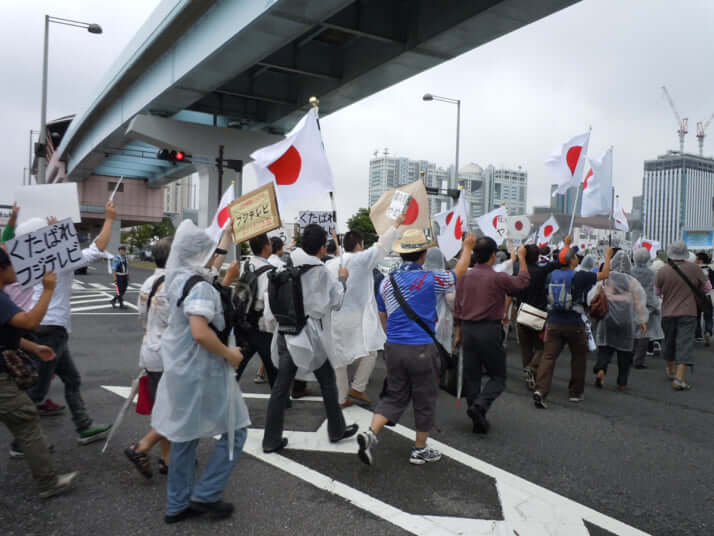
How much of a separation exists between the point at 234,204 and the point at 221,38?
997 cm

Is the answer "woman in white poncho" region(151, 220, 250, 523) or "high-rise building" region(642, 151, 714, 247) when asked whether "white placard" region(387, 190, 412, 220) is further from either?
"high-rise building" region(642, 151, 714, 247)

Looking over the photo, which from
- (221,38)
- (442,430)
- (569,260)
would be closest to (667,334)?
(569,260)

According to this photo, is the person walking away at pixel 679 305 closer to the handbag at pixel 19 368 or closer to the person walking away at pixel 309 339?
the person walking away at pixel 309 339

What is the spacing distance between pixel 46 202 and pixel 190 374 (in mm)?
2374

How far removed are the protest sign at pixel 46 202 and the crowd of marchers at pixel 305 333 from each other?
17 centimetres

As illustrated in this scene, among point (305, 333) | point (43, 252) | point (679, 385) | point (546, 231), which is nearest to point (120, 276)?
point (546, 231)

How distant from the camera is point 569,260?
6090mm

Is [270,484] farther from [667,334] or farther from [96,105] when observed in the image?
[96,105]

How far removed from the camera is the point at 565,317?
6.06 m

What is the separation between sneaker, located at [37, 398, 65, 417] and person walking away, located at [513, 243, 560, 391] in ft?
16.2

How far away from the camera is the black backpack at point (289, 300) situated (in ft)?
14.0

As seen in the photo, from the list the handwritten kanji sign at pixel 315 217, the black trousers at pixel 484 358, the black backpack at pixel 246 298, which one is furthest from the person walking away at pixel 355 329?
the handwritten kanji sign at pixel 315 217

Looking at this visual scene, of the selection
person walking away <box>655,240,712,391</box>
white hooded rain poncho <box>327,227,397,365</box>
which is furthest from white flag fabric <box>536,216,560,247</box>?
white hooded rain poncho <box>327,227,397,365</box>

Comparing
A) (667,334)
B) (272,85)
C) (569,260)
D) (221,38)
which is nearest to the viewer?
(569,260)
